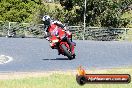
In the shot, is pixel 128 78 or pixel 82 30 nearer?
pixel 128 78

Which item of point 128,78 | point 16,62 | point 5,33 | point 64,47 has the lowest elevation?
point 5,33

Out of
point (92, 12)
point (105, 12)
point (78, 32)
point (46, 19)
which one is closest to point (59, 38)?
point (46, 19)

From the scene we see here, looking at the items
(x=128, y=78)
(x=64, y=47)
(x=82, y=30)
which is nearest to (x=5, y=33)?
(x=82, y=30)

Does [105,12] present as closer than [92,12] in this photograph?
Yes

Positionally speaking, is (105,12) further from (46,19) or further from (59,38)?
(46,19)

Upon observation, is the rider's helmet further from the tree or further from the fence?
the tree

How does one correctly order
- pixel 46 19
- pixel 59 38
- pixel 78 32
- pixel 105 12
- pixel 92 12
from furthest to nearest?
pixel 92 12, pixel 105 12, pixel 78 32, pixel 59 38, pixel 46 19

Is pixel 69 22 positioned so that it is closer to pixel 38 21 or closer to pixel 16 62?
pixel 38 21

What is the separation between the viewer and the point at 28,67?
19.7 metres

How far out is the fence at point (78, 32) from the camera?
43.2 m

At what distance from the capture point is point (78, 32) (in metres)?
44.5

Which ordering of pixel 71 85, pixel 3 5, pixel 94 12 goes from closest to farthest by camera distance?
1. pixel 71 85
2. pixel 94 12
3. pixel 3 5

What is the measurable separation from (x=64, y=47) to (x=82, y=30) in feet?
94.9

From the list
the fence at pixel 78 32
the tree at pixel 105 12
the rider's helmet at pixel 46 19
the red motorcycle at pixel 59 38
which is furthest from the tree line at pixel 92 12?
the rider's helmet at pixel 46 19
